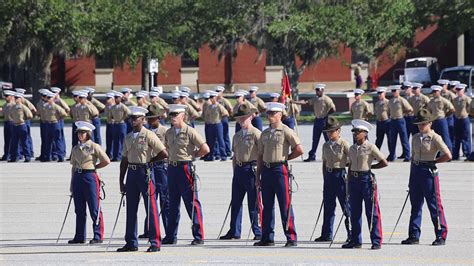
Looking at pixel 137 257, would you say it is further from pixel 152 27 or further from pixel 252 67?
pixel 252 67

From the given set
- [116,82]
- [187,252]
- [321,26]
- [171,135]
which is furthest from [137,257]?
[116,82]

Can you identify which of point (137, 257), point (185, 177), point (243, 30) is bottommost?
point (137, 257)

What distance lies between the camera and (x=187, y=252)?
1503cm

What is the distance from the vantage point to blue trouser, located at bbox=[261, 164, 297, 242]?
1543 centimetres

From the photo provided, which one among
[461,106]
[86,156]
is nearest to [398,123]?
[461,106]

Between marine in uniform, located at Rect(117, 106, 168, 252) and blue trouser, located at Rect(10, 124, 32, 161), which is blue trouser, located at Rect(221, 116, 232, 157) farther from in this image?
marine in uniform, located at Rect(117, 106, 168, 252)

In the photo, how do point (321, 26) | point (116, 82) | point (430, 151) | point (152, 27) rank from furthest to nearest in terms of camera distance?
point (116, 82)
point (152, 27)
point (321, 26)
point (430, 151)

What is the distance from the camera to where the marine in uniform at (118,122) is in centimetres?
2800

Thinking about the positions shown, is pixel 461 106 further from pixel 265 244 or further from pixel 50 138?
pixel 265 244

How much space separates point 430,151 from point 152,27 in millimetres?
28297

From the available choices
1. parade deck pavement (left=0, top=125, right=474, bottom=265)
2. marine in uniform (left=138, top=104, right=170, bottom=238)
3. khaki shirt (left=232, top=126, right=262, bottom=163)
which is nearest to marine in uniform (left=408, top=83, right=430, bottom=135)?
parade deck pavement (left=0, top=125, right=474, bottom=265)

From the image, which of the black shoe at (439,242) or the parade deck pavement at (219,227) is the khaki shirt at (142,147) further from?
the black shoe at (439,242)

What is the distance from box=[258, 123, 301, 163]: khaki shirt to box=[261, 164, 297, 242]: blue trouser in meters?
0.13

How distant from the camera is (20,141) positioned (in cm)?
2812
